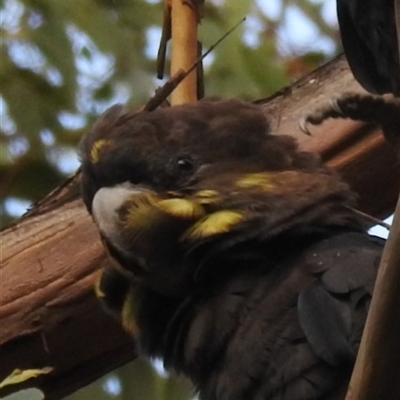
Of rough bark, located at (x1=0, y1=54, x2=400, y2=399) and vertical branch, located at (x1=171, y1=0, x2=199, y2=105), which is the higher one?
vertical branch, located at (x1=171, y1=0, x2=199, y2=105)

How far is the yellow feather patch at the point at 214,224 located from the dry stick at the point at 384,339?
0.33 m

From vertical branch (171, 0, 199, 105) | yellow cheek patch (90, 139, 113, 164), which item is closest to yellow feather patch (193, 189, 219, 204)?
yellow cheek patch (90, 139, 113, 164)

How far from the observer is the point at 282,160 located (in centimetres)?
116

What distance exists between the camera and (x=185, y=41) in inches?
56.4

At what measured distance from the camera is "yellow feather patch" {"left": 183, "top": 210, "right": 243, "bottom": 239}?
107cm

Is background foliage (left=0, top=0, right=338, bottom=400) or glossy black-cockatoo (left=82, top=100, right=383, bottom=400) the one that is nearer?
glossy black-cockatoo (left=82, top=100, right=383, bottom=400)

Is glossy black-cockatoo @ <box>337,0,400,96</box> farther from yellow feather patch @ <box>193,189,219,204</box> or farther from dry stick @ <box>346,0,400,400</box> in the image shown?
dry stick @ <box>346,0,400,400</box>

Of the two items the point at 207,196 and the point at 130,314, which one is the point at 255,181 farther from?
the point at 130,314

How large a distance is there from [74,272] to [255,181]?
14.4 inches

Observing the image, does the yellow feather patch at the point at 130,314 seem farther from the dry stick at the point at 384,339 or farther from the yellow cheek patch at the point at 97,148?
Answer: the dry stick at the point at 384,339

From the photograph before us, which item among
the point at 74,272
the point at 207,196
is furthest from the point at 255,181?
the point at 74,272

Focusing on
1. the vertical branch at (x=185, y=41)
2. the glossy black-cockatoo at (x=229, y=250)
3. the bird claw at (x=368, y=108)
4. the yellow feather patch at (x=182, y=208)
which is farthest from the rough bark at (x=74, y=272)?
the bird claw at (x=368, y=108)

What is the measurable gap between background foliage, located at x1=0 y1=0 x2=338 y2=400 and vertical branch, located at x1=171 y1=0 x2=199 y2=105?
93mm

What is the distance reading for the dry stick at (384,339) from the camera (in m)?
0.74
